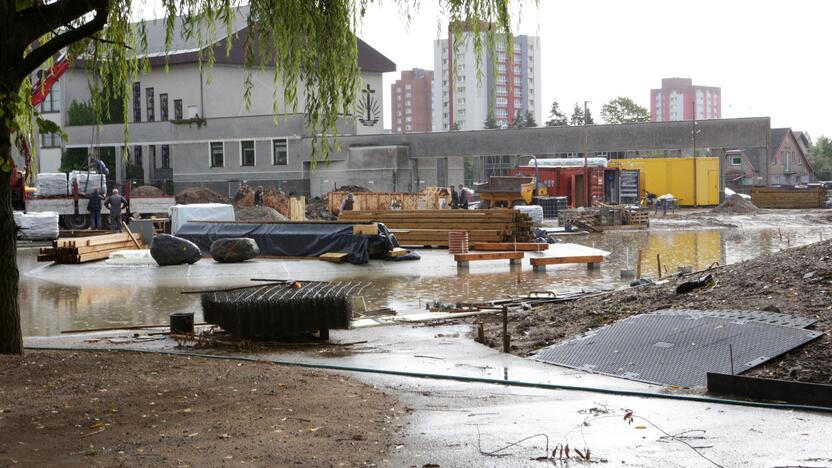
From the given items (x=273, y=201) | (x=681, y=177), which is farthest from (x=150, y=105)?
(x=681, y=177)

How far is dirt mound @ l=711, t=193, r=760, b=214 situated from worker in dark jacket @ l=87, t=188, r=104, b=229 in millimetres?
31857

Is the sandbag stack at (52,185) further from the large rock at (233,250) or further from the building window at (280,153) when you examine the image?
the building window at (280,153)

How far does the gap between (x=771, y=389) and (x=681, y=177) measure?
52.1 metres

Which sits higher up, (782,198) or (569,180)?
(569,180)

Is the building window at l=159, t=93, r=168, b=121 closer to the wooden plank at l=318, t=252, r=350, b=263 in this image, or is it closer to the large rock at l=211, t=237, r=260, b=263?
the large rock at l=211, t=237, r=260, b=263

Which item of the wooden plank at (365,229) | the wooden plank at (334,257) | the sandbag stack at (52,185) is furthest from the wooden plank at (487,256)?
the sandbag stack at (52,185)

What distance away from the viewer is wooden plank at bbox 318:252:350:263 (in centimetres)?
2477

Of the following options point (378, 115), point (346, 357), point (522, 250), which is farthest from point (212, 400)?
point (378, 115)

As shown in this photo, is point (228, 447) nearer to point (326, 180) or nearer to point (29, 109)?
point (29, 109)

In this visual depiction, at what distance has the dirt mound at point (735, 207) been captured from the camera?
173 feet

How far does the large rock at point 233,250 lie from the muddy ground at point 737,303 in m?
11.3

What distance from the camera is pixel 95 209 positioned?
38688mm

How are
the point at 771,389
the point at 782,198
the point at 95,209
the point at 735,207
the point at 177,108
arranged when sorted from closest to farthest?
the point at 771,389, the point at 95,209, the point at 735,207, the point at 782,198, the point at 177,108

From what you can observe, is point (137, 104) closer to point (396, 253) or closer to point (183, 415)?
point (396, 253)
